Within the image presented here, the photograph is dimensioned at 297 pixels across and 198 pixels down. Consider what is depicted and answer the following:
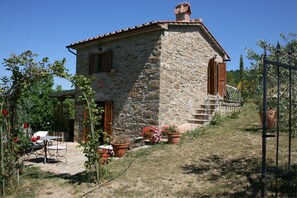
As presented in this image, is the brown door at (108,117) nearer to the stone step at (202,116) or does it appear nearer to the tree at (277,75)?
the stone step at (202,116)

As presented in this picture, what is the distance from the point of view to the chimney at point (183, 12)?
10922mm

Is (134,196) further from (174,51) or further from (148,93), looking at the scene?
(174,51)

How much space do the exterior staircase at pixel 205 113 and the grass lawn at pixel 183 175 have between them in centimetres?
215

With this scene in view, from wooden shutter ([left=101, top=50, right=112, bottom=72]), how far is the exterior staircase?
415 centimetres

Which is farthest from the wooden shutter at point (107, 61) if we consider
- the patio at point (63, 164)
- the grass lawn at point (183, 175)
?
the grass lawn at point (183, 175)

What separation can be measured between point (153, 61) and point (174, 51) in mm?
1094

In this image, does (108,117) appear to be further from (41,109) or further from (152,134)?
(41,109)

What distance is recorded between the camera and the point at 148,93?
30.9 ft

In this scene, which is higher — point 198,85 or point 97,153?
point 198,85

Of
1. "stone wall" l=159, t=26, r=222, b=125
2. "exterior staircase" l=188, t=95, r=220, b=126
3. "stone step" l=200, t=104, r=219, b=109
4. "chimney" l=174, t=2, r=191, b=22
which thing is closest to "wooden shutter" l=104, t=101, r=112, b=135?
"stone wall" l=159, t=26, r=222, b=125

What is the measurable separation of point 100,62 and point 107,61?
747mm

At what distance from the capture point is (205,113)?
1090 cm

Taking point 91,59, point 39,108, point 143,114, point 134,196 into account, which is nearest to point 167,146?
point 143,114

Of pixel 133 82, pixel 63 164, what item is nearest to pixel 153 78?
pixel 133 82
